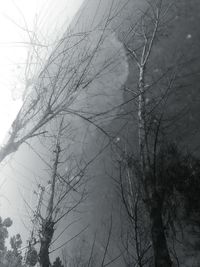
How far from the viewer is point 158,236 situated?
402 cm

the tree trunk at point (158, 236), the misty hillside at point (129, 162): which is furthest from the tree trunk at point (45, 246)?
the tree trunk at point (158, 236)

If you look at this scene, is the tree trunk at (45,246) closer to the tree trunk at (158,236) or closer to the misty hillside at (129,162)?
the misty hillside at (129,162)

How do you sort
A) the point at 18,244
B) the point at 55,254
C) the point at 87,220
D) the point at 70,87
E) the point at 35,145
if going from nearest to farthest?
the point at 70,87
the point at 87,220
the point at 55,254
the point at 18,244
the point at 35,145

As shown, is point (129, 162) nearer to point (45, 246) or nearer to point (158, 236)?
point (158, 236)

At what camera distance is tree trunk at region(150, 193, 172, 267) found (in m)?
3.86

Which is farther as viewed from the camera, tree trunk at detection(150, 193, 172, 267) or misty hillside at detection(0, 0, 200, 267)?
misty hillside at detection(0, 0, 200, 267)

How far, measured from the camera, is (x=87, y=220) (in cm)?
1054

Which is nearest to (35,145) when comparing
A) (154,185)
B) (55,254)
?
(55,254)

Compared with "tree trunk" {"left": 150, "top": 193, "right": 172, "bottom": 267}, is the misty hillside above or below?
above

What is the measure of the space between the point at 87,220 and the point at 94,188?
1152mm

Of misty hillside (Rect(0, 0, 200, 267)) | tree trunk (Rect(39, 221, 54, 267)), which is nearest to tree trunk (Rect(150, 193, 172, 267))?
misty hillside (Rect(0, 0, 200, 267))

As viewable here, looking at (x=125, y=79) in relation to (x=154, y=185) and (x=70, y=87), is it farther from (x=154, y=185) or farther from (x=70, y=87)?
A: (x=70, y=87)

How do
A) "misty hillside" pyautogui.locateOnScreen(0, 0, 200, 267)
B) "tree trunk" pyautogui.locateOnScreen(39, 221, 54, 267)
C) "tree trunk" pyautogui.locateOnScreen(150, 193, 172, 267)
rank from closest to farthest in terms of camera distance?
"tree trunk" pyautogui.locateOnScreen(150, 193, 172, 267), "misty hillside" pyautogui.locateOnScreen(0, 0, 200, 267), "tree trunk" pyautogui.locateOnScreen(39, 221, 54, 267)

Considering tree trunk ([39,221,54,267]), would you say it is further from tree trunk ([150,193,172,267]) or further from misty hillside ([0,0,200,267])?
tree trunk ([150,193,172,267])
